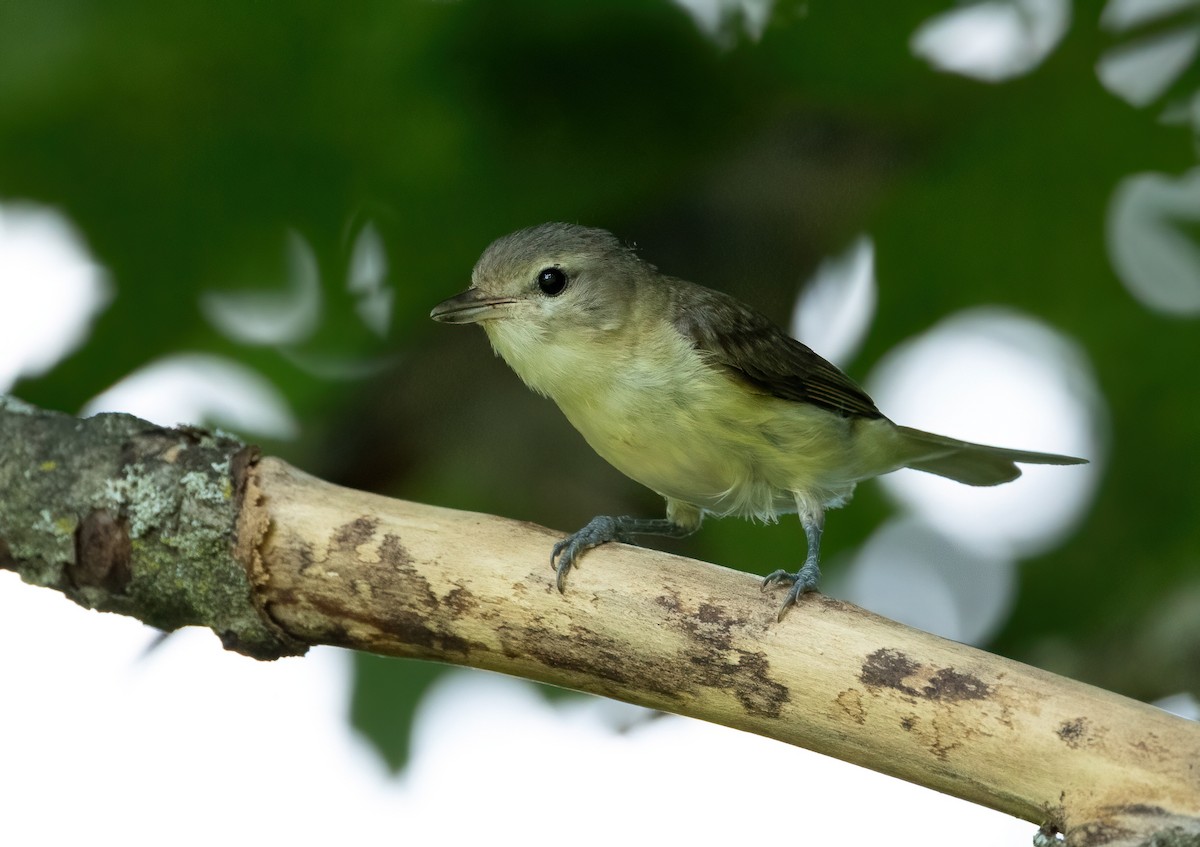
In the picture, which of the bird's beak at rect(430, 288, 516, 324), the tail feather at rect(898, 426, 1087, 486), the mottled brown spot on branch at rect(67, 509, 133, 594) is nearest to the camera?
the mottled brown spot on branch at rect(67, 509, 133, 594)

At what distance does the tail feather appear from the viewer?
426 cm

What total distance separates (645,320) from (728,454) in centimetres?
51

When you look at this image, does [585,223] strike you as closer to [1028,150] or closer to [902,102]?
[902,102]

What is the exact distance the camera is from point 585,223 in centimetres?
367

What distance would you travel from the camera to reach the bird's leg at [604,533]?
287 cm

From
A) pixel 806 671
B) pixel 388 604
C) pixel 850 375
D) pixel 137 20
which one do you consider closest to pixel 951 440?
pixel 850 375

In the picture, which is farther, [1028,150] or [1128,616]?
[1128,616]

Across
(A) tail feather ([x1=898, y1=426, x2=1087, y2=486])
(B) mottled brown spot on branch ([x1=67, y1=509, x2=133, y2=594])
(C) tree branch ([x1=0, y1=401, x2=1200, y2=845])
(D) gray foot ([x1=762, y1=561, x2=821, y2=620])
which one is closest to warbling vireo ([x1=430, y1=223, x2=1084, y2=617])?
(A) tail feather ([x1=898, y1=426, x2=1087, y2=486])

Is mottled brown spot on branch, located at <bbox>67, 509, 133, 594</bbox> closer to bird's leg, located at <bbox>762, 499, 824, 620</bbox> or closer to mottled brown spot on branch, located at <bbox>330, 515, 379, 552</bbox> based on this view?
mottled brown spot on branch, located at <bbox>330, 515, 379, 552</bbox>

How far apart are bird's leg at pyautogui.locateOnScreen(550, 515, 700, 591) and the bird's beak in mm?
663

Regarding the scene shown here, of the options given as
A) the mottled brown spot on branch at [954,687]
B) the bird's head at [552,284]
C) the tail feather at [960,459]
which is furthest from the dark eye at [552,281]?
the mottled brown spot on branch at [954,687]

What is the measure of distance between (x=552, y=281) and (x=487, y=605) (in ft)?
4.45

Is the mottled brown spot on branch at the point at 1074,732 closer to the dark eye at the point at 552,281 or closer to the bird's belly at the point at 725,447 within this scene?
the bird's belly at the point at 725,447

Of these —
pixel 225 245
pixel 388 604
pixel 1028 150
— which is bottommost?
pixel 388 604
